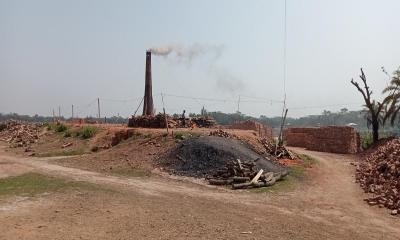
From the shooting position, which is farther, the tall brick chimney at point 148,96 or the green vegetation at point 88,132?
the tall brick chimney at point 148,96

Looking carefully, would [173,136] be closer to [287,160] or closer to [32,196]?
[287,160]

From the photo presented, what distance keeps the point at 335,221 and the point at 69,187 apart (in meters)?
8.74

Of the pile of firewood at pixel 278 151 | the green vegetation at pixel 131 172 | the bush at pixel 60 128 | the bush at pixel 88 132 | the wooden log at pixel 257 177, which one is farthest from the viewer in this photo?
the bush at pixel 60 128

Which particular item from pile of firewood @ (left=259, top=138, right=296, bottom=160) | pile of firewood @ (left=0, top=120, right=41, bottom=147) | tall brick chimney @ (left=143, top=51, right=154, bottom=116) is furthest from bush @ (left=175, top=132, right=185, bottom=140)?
pile of firewood @ (left=0, top=120, right=41, bottom=147)

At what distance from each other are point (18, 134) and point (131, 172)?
19.8m

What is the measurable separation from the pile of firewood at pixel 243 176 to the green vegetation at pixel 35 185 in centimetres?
490

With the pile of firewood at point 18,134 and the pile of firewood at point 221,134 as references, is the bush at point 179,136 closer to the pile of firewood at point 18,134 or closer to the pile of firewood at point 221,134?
the pile of firewood at point 221,134

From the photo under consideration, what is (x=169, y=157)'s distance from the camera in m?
20.9

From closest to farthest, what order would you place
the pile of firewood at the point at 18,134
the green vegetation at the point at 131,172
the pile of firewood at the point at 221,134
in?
1. the green vegetation at the point at 131,172
2. the pile of firewood at the point at 221,134
3. the pile of firewood at the point at 18,134

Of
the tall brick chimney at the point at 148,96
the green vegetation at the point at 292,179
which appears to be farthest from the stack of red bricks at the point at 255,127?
the green vegetation at the point at 292,179

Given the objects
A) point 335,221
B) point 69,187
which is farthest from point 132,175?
point 335,221

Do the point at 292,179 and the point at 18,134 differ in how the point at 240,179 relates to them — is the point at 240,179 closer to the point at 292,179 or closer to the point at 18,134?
the point at 292,179

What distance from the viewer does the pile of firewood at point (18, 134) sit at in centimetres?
3228

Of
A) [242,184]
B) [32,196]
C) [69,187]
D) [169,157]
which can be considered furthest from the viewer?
[169,157]
